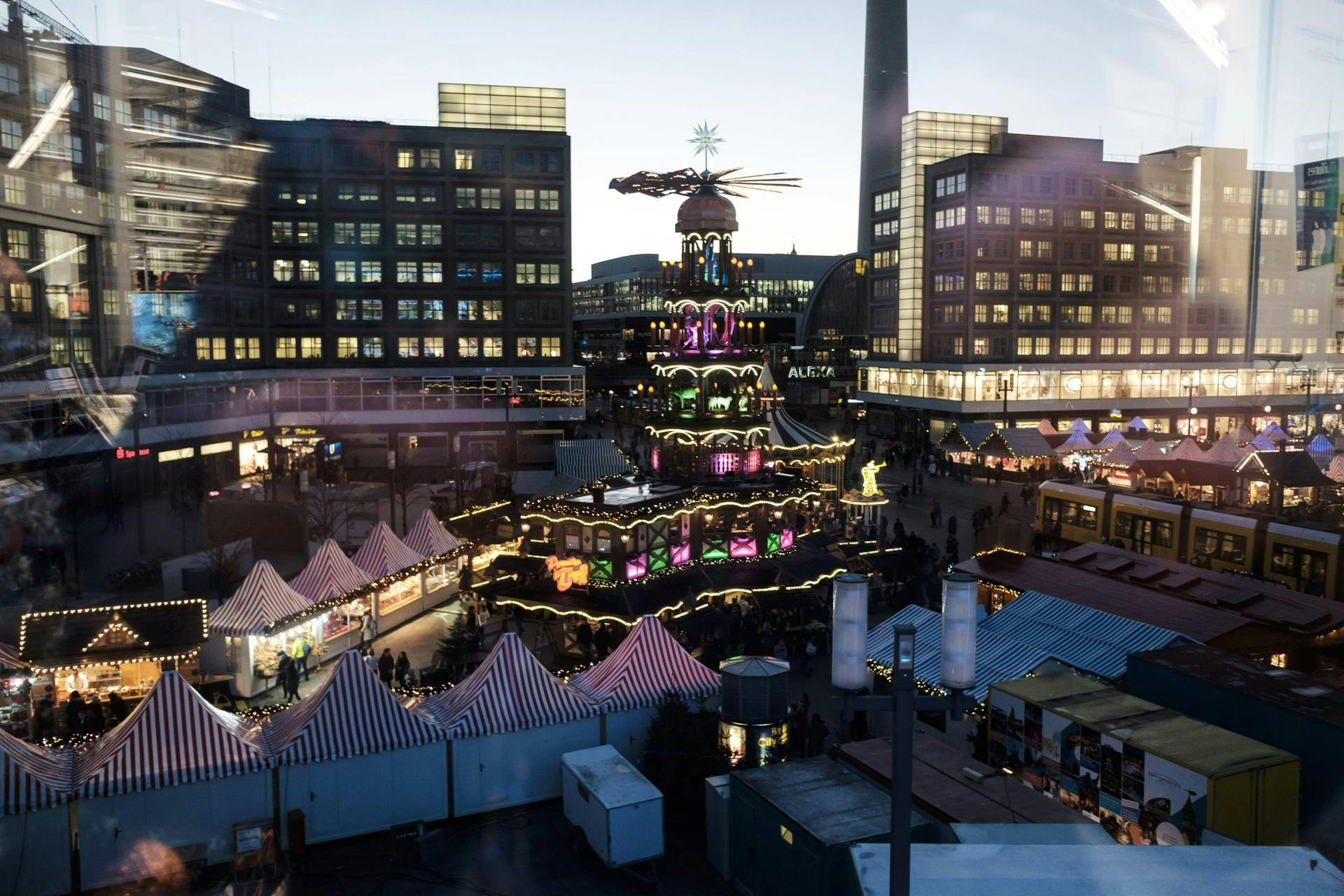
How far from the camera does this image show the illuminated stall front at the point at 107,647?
60.6ft

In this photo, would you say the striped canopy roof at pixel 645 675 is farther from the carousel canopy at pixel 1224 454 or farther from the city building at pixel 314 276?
the city building at pixel 314 276

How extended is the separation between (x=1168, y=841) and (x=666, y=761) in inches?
277

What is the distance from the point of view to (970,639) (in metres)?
6.47

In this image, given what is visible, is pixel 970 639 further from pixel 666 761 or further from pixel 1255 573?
pixel 1255 573

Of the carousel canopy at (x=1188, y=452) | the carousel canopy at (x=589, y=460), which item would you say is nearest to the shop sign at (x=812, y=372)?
the carousel canopy at (x=1188, y=452)

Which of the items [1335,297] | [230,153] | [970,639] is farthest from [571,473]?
[1335,297]

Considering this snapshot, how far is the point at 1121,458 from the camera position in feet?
139

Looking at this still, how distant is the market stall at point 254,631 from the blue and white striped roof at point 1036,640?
1257cm

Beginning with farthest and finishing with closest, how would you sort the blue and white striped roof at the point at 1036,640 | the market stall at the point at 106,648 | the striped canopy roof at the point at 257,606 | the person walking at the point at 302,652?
the person walking at the point at 302,652 < the striped canopy roof at the point at 257,606 < the market stall at the point at 106,648 < the blue and white striped roof at the point at 1036,640

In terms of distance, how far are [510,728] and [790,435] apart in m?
26.1

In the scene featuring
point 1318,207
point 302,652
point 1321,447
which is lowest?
point 302,652

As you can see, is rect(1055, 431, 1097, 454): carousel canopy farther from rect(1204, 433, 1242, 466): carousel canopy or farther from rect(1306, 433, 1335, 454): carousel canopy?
rect(1306, 433, 1335, 454): carousel canopy

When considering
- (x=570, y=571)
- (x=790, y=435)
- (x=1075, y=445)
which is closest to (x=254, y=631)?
(x=570, y=571)

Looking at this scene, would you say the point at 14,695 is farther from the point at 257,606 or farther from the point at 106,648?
the point at 257,606
